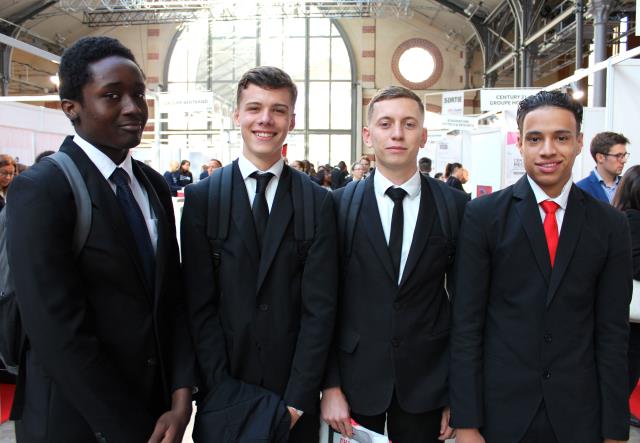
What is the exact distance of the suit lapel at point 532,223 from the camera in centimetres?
166

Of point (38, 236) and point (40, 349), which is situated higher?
point (38, 236)

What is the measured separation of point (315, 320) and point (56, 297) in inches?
29.9

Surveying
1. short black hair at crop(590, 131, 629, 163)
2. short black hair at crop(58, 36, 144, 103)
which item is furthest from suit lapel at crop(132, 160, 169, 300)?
short black hair at crop(590, 131, 629, 163)

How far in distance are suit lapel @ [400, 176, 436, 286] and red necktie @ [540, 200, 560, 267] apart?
0.35 m

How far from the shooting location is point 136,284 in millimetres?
1435

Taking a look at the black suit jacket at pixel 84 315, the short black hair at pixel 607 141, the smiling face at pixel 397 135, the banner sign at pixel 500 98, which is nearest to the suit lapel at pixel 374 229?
the smiling face at pixel 397 135

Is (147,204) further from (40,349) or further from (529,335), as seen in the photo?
(529,335)

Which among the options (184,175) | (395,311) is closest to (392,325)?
(395,311)

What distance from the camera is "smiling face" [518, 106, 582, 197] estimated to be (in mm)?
1701

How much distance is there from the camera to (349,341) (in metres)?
1.83

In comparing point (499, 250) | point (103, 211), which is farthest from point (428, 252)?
point (103, 211)

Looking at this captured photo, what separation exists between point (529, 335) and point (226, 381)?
3.03 feet

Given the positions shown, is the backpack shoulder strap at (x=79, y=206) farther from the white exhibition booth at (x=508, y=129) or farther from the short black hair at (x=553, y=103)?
the white exhibition booth at (x=508, y=129)

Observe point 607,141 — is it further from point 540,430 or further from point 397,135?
point 540,430
